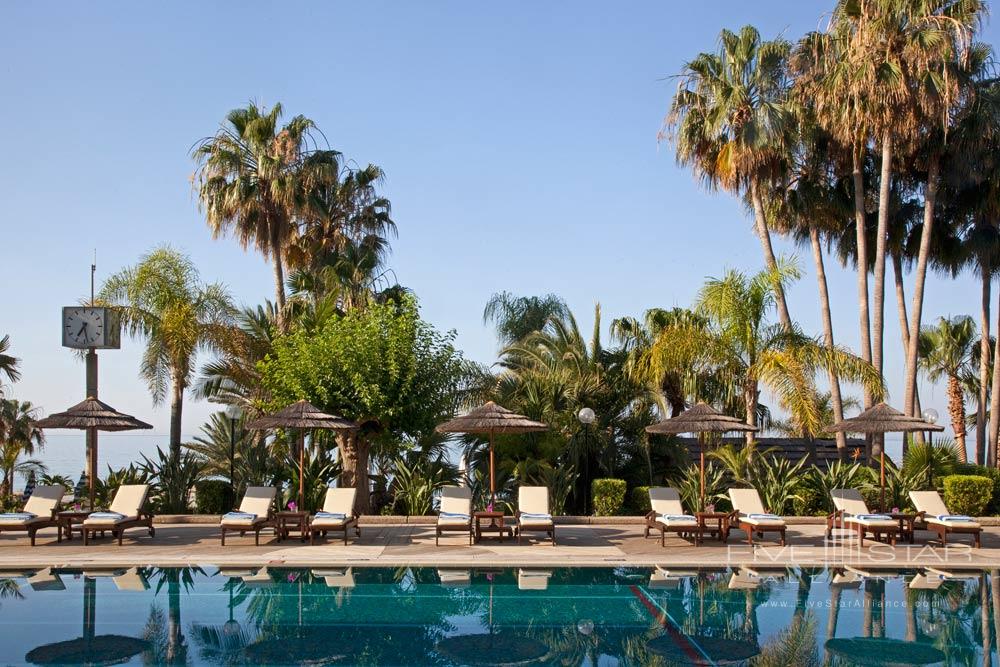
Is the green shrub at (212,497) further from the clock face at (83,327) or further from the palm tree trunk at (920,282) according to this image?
the palm tree trunk at (920,282)

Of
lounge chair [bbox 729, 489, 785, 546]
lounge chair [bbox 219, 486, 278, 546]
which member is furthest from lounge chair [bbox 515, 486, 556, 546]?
lounge chair [bbox 219, 486, 278, 546]

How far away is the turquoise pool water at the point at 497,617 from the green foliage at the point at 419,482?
562 centimetres

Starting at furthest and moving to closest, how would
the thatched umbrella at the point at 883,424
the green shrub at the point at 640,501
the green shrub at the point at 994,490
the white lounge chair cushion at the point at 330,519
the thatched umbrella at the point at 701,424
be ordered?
the green shrub at the point at 640,501 → the green shrub at the point at 994,490 → the thatched umbrella at the point at 883,424 → the thatched umbrella at the point at 701,424 → the white lounge chair cushion at the point at 330,519

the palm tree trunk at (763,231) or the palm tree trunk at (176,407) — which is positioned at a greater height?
the palm tree trunk at (763,231)

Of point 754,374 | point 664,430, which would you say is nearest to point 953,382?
point 754,374

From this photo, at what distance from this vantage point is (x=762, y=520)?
48.6 ft

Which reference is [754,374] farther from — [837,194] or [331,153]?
[331,153]

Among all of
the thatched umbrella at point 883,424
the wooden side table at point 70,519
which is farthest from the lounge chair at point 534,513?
the wooden side table at point 70,519

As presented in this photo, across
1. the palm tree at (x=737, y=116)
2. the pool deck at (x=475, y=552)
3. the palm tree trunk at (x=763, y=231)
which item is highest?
the palm tree at (x=737, y=116)

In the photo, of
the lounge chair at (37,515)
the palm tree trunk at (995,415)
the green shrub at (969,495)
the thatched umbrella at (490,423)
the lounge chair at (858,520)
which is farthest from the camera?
the palm tree trunk at (995,415)

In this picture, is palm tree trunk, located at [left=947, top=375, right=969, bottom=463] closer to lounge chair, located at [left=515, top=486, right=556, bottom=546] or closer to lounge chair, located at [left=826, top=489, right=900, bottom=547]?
lounge chair, located at [left=826, top=489, right=900, bottom=547]

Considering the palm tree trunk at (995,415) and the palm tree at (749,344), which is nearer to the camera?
the palm tree at (749,344)

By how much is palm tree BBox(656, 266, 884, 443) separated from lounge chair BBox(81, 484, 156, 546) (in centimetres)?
1066

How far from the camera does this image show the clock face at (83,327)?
61.1 feet
